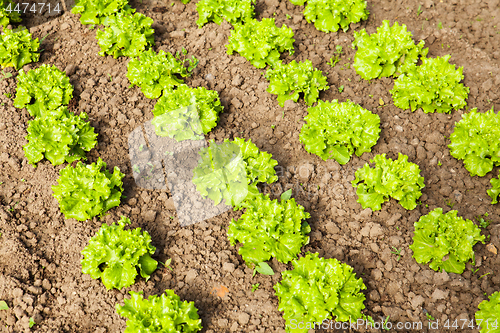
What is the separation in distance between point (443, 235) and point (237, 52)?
418 cm

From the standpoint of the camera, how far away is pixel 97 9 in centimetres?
672

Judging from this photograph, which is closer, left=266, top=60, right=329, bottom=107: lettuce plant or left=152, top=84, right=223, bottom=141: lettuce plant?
left=152, top=84, right=223, bottom=141: lettuce plant

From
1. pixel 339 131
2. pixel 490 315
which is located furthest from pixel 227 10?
pixel 490 315

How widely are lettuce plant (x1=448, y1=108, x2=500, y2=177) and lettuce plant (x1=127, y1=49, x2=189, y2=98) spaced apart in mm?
4180

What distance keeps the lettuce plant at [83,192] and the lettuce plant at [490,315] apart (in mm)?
4484

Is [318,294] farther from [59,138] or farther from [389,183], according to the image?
[59,138]

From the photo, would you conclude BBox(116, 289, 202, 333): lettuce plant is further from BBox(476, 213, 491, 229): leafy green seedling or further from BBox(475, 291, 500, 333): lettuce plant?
BBox(476, 213, 491, 229): leafy green seedling

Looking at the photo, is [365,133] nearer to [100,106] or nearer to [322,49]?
[322,49]

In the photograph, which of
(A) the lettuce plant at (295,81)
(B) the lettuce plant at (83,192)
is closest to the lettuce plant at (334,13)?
(A) the lettuce plant at (295,81)

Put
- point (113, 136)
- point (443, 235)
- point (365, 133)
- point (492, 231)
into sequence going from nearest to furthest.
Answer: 1. point (443, 235)
2. point (492, 231)
3. point (365, 133)
4. point (113, 136)

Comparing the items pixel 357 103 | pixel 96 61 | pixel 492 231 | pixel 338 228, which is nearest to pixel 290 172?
pixel 338 228

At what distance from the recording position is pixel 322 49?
6.59 m

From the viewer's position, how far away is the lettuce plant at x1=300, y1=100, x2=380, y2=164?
536 cm

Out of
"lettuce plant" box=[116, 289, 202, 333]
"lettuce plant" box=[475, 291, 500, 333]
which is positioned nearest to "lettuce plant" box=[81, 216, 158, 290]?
"lettuce plant" box=[116, 289, 202, 333]
